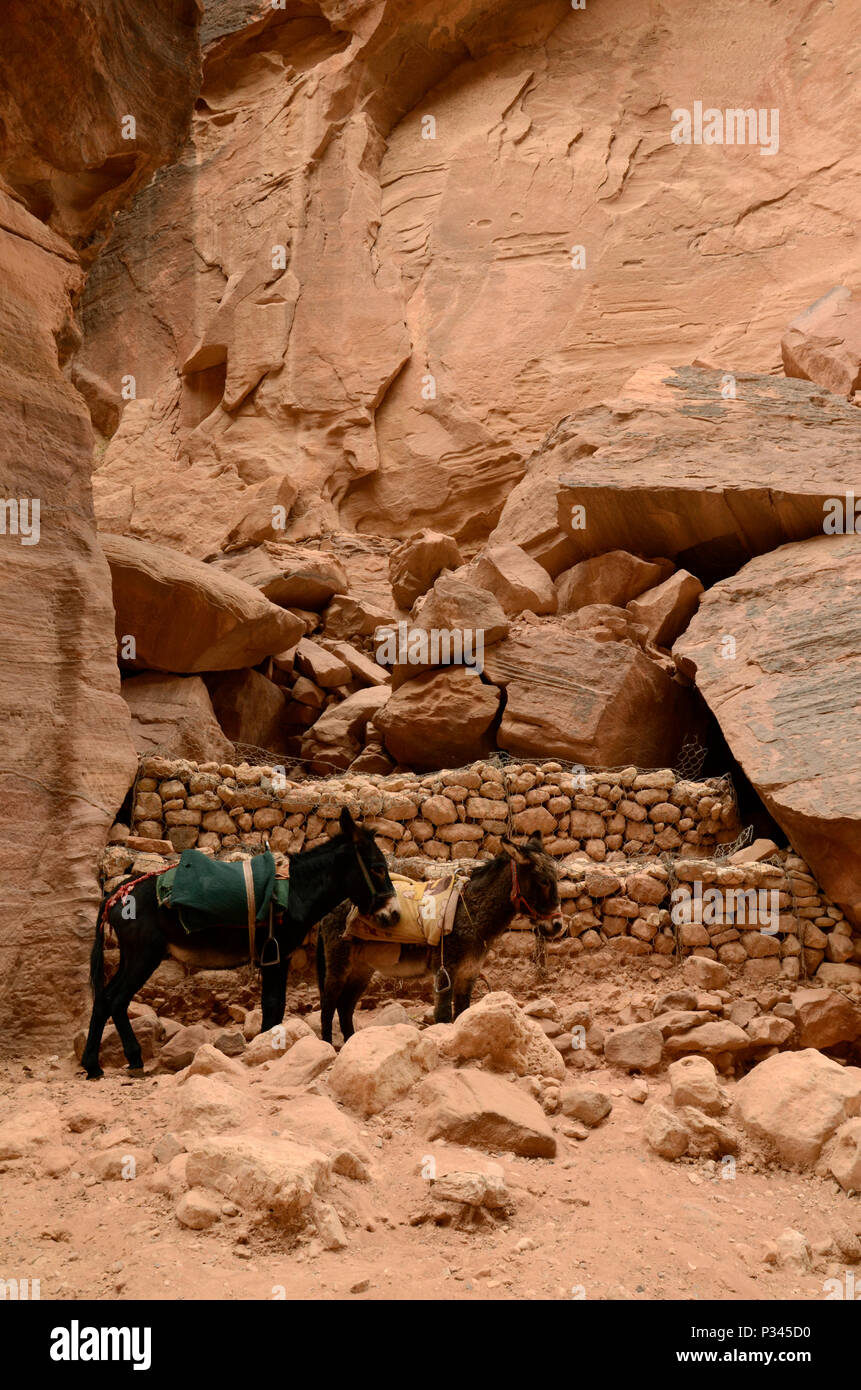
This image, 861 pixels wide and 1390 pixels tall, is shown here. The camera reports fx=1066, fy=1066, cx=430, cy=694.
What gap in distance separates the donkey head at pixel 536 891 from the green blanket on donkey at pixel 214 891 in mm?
1491

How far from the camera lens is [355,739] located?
10734 mm

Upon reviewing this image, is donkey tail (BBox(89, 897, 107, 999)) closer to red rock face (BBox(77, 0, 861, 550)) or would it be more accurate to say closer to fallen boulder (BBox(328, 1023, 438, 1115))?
fallen boulder (BBox(328, 1023, 438, 1115))

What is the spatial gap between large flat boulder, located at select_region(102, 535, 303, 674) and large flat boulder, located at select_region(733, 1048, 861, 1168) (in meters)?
6.39

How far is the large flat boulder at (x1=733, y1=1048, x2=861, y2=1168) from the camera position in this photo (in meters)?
4.70

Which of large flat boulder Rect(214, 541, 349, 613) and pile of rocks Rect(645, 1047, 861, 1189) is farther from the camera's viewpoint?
large flat boulder Rect(214, 541, 349, 613)

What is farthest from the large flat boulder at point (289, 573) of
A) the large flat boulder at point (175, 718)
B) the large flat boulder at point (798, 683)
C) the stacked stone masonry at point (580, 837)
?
the large flat boulder at point (798, 683)

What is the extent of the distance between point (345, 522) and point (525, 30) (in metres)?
9.94

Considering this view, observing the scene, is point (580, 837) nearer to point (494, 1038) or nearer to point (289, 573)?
point (494, 1038)

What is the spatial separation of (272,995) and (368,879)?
853mm

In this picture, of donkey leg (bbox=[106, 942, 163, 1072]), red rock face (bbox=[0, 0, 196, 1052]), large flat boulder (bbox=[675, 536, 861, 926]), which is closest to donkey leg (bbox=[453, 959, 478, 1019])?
donkey leg (bbox=[106, 942, 163, 1072])

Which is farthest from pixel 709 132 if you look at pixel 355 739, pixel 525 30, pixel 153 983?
pixel 153 983

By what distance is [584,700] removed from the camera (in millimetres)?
9352

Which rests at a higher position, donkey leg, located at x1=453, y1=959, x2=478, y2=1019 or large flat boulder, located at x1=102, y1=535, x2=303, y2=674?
large flat boulder, located at x1=102, y1=535, x2=303, y2=674

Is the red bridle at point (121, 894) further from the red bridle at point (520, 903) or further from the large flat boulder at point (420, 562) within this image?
the large flat boulder at point (420, 562)
